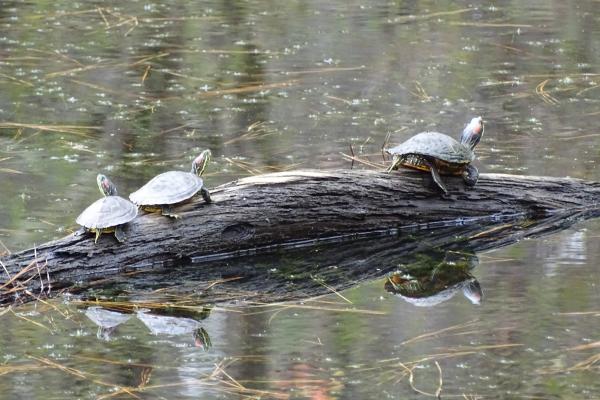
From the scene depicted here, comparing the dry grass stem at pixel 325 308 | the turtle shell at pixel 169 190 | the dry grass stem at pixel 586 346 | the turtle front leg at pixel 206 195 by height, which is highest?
the turtle shell at pixel 169 190

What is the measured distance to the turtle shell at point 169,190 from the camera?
550cm

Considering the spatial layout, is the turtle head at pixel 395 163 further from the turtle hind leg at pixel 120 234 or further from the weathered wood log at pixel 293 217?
the turtle hind leg at pixel 120 234

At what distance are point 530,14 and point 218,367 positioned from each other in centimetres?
769

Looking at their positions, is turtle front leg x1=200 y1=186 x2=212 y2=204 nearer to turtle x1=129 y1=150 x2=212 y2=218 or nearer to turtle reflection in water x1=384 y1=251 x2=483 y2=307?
turtle x1=129 y1=150 x2=212 y2=218

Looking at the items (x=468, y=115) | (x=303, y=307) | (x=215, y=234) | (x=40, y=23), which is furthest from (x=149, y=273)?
(x=40, y=23)

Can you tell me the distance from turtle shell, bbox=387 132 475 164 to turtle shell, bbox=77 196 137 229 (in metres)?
1.34

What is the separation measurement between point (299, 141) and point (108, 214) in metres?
2.49

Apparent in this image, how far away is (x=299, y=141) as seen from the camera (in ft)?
24.9

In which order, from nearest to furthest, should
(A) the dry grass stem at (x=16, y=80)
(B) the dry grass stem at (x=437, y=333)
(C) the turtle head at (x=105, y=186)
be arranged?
(B) the dry grass stem at (x=437, y=333), (C) the turtle head at (x=105, y=186), (A) the dry grass stem at (x=16, y=80)

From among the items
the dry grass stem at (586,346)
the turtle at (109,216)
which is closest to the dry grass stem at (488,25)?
the turtle at (109,216)

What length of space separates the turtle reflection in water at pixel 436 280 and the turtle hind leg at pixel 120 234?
116cm

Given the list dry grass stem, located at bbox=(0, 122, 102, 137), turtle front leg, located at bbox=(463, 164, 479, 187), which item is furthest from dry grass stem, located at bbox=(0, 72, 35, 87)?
turtle front leg, located at bbox=(463, 164, 479, 187)

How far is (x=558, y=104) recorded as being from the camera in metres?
8.41

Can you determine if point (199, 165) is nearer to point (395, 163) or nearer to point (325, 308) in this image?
point (395, 163)
